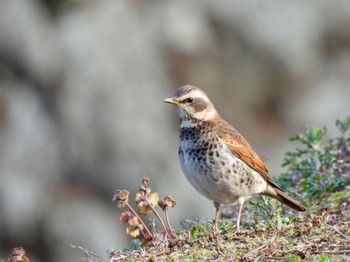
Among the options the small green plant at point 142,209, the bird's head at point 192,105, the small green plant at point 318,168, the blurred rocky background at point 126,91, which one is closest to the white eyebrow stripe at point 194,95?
the bird's head at point 192,105

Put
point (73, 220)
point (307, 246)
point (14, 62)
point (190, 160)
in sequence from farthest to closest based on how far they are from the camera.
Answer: point (14, 62) → point (73, 220) → point (190, 160) → point (307, 246)

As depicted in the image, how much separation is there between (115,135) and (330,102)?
477cm

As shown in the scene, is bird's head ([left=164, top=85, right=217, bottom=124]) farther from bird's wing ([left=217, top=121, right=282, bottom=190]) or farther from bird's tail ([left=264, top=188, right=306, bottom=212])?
bird's tail ([left=264, top=188, right=306, bottom=212])

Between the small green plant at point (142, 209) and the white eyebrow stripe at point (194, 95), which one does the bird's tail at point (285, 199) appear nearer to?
the white eyebrow stripe at point (194, 95)

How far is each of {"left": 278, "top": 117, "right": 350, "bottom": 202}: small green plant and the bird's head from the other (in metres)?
0.86

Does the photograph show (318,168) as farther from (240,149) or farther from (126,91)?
(126,91)

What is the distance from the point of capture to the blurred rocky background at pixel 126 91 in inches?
705

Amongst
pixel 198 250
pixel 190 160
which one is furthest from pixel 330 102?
pixel 198 250

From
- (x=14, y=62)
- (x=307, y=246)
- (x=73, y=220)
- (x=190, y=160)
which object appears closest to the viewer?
(x=307, y=246)

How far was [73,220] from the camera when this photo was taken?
17.8 meters

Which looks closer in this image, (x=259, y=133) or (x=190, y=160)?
(x=190, y=160)

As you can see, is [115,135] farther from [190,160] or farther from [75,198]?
[190,160]

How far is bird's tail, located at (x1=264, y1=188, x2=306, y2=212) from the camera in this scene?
749 cm

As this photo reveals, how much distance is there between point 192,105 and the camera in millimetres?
8156
